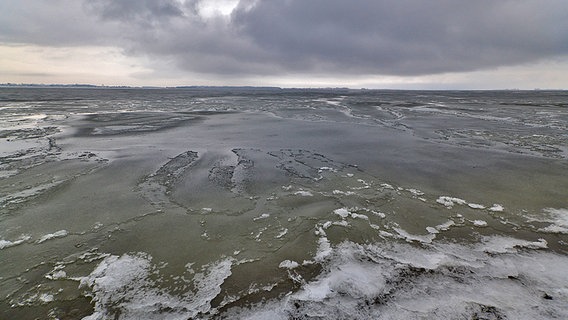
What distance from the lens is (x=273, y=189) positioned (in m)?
8.91

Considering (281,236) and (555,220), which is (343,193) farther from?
(555,220)

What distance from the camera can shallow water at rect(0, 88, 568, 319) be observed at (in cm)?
437

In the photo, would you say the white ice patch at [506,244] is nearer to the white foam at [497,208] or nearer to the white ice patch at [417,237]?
the white ice patch at [417,237]

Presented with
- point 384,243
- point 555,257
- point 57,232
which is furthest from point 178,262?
point 555,257

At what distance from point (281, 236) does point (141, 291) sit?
8.97ft

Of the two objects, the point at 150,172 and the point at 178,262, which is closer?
the point at 178,262

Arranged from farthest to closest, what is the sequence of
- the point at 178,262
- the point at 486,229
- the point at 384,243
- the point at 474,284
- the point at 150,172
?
the point at 150,172, the point at 486,229, the point at 384,243, the point at 178,262, the point at 474,284

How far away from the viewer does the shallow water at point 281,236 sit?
4371mm

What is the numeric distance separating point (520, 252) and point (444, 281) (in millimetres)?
2036

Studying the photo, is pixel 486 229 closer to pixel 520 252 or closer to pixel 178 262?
pixel 520 252

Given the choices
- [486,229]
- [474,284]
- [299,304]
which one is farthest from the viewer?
[486,229]

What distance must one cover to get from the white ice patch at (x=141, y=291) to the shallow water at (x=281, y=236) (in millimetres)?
22

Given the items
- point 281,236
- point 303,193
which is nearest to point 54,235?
point 281,236

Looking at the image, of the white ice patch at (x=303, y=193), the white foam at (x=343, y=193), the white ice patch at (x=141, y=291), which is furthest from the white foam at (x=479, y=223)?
the white ice patch at (x=141, y=291)
